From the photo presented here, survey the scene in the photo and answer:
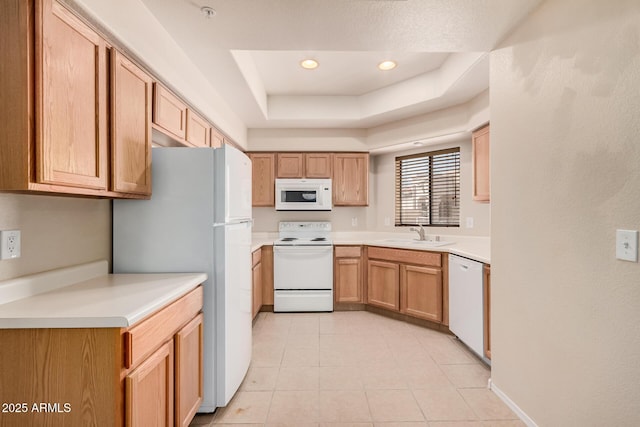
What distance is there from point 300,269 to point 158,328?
8.21 ft

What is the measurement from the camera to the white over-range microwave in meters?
4.11

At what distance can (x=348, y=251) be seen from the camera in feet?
12.6

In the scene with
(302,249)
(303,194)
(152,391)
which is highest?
(303,194)

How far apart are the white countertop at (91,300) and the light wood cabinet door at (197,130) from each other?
47.7 inches

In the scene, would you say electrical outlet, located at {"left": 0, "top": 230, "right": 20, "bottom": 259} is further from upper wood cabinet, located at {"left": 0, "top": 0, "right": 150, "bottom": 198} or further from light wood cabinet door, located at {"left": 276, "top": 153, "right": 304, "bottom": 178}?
light wood cabinet door, located at {"left": 276, "top": 153, "right": 304, "bottom": 178}

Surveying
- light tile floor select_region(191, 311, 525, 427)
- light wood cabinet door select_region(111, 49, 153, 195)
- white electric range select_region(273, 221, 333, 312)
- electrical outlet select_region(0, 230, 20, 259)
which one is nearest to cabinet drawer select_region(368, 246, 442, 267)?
white electric range select_region(273, 221, 333, 312)

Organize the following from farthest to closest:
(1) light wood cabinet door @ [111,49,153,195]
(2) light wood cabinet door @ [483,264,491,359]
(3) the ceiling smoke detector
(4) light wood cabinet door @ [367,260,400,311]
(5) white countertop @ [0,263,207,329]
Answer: (4) light wood cabinet door @ [367,260,400,311] → (2) light wood cabinet door @ [483,264,491,359] → (3) the ceiling smoke detector → (1) light wood cabinet door @ [111,49,153,195] → (5) white countertop @ [0,263,207,329]

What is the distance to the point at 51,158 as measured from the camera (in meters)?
1.15

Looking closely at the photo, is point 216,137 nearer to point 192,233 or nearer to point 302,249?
point 192,233

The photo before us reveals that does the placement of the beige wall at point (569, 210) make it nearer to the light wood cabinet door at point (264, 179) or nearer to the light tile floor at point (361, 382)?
the light tile floor at point (361, 382)

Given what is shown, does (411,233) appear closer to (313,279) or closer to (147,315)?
(313,279)

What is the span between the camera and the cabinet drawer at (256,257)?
335 centimetres

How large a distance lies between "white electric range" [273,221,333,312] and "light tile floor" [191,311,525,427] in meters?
0.48

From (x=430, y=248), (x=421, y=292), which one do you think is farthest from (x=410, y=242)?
(x=421, y=292)
